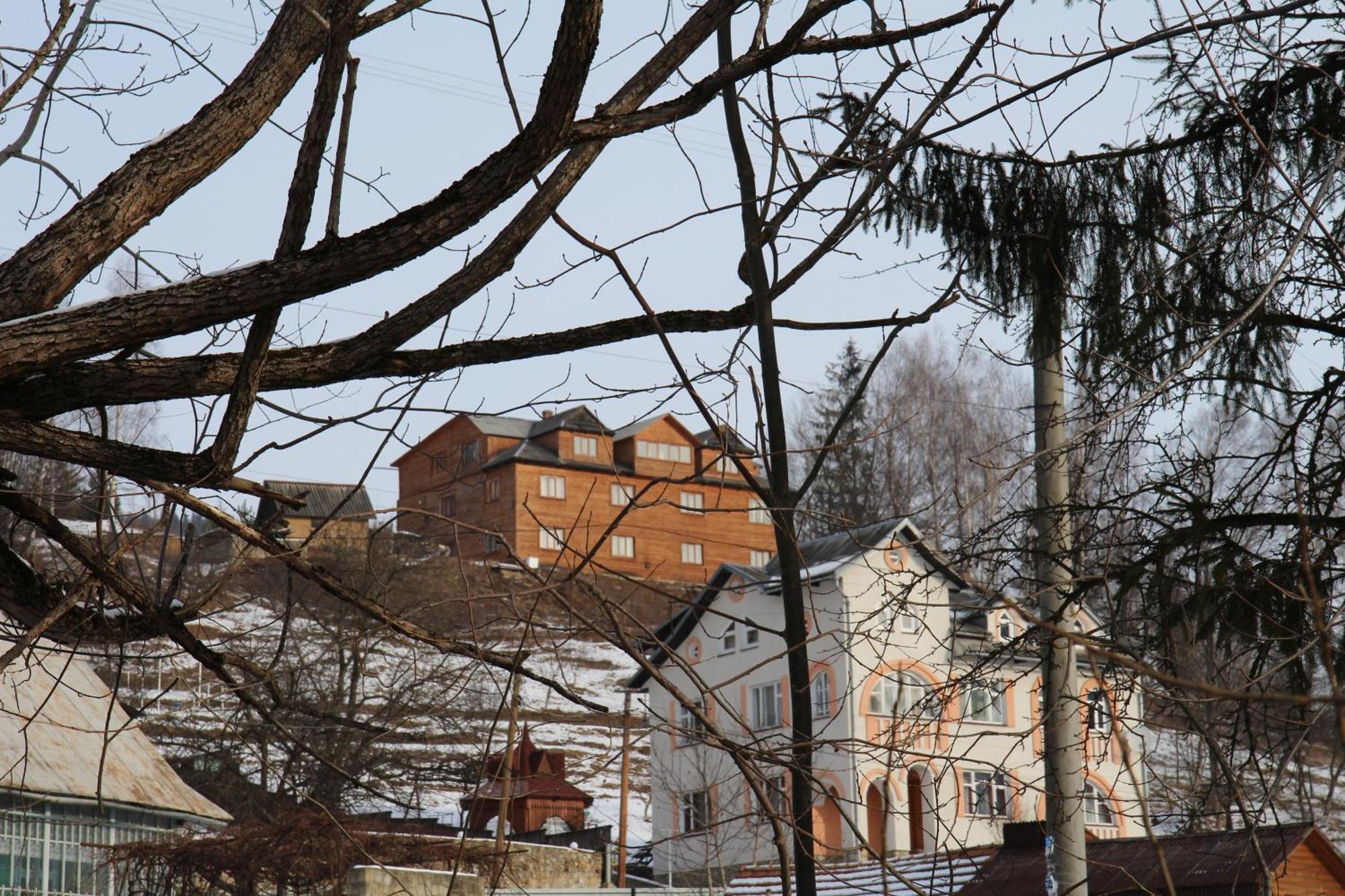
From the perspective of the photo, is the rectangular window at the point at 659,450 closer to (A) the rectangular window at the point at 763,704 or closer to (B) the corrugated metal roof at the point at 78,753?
(A) the rectangular window at the point at 763,704

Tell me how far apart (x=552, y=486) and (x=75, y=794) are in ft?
120

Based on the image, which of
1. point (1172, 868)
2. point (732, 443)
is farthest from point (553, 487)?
point (732, 443)

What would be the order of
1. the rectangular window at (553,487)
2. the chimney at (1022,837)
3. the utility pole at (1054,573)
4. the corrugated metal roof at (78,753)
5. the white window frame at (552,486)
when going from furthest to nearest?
the rectangular window at (553,487)
the white window frame at (552,486)
the chimney at (1022,837)
the corrugated metal roof at (78,753)
the utility pole at (1054,573)

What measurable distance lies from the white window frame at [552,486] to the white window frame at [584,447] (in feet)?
4.44

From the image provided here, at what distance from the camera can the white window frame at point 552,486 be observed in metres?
45.5

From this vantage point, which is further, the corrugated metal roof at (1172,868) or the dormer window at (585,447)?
the dormer window at (585,447)

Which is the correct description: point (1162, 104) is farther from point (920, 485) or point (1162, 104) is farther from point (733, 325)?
point (920, 485)

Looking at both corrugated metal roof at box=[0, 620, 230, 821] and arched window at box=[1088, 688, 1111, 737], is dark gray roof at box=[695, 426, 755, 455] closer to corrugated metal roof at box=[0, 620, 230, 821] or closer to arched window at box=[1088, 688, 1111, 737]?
arched window at box=[1088, 688, 1111, 737]

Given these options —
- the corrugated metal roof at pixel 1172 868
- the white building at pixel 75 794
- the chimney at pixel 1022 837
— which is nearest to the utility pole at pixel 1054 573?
the corrugated metal roof at pixel 1172 868

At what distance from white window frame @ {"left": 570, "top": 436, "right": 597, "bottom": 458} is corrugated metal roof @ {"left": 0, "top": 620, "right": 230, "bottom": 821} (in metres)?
34.5

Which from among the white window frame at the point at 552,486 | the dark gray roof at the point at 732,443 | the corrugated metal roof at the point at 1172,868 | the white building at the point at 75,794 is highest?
→ the white window frame at the point at 552,486

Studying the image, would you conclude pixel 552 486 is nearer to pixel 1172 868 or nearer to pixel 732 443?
pixel 1172 868

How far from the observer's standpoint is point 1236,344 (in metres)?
6.02

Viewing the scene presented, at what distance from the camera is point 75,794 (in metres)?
9.52
